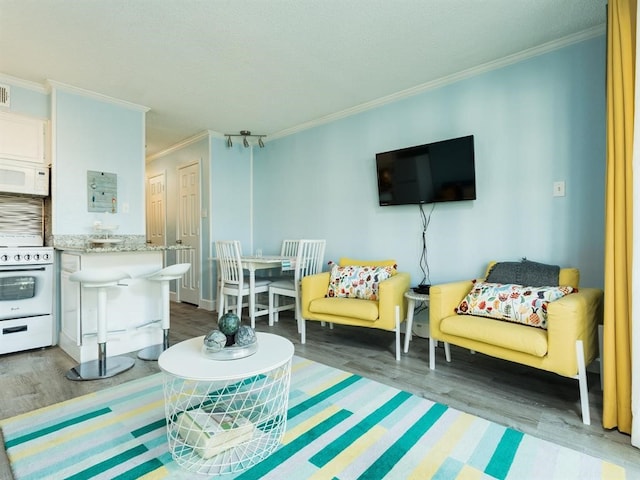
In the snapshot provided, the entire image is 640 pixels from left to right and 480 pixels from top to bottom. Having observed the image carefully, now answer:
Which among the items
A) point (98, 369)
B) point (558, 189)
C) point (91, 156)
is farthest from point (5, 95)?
point (558, 189)

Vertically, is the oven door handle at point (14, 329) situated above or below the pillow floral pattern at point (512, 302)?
below

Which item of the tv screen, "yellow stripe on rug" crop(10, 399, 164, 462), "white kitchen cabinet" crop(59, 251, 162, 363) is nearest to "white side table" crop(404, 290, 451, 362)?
the tv screen

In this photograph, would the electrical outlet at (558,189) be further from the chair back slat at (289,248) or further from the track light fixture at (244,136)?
the track light fixture at (244,136)

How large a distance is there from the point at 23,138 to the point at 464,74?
4040 mm

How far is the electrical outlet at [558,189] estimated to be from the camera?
246cm

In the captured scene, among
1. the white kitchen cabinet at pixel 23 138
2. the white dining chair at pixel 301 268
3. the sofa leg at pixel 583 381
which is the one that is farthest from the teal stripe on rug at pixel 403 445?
the white kitchen cabinet at pixel 23 138

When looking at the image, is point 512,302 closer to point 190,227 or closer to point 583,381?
point 583,381

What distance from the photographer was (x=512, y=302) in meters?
2.14

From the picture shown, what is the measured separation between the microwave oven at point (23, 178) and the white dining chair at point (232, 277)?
5.57ft

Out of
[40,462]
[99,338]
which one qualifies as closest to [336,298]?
[99,338]

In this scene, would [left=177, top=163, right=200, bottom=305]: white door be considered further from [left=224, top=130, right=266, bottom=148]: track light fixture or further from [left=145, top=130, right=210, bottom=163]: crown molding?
[left=224, top=130, right=266, bottom=148]: track light fixture

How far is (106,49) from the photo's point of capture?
258 centimetres

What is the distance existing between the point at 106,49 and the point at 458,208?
3141 millimetres

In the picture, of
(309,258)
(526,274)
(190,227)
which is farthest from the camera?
(190,227)
